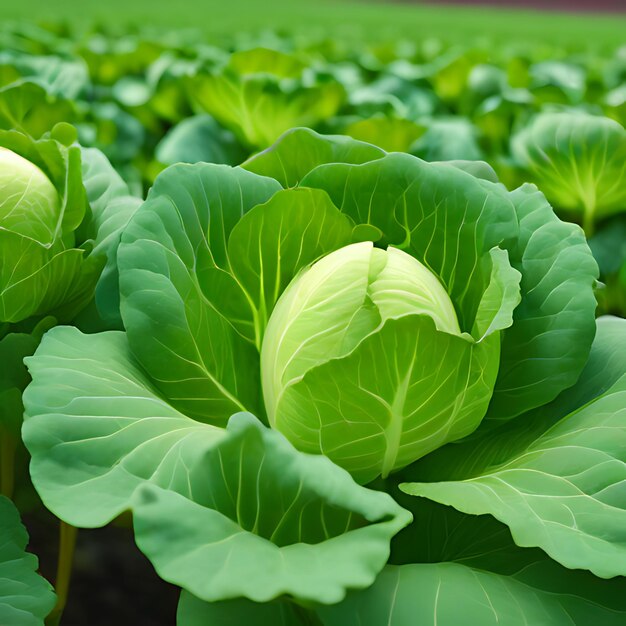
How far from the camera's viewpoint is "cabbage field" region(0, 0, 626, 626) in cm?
79

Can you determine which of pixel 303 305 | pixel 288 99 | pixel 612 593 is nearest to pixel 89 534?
pixel 288 99

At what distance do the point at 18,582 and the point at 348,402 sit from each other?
0.44 meters

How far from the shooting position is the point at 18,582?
94cm

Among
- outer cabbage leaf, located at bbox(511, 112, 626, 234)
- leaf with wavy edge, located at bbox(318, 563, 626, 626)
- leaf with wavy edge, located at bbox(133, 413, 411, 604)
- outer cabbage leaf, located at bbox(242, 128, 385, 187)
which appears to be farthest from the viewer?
outer cabbage leaf, located at bbox(511, 112, 626, 234)

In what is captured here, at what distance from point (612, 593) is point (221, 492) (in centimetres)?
44

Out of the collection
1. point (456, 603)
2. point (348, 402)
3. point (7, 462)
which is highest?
point (348, 402)

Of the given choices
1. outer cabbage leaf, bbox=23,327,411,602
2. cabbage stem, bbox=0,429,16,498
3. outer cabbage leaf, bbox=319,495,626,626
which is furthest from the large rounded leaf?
cabbage stem, bbox=0,429,16,498

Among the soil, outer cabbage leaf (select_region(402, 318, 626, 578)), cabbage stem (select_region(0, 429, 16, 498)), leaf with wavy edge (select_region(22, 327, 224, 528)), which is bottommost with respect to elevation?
the soil

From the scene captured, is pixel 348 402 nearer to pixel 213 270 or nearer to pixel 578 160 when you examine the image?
pixel 213 270

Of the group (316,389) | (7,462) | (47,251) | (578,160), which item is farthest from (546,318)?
(578,160)

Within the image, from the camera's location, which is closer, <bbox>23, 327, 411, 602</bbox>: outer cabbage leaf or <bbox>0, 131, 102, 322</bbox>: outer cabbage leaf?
<bbox>23, 327, 411, 602</bbox>: outer cabbage leaf

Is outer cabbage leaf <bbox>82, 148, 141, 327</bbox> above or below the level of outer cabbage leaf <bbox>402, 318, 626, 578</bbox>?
above

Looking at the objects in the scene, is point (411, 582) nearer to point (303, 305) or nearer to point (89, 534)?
point (303, 305)

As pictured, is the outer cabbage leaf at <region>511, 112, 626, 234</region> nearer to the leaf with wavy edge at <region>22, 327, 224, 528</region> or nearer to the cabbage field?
the cabbage field
